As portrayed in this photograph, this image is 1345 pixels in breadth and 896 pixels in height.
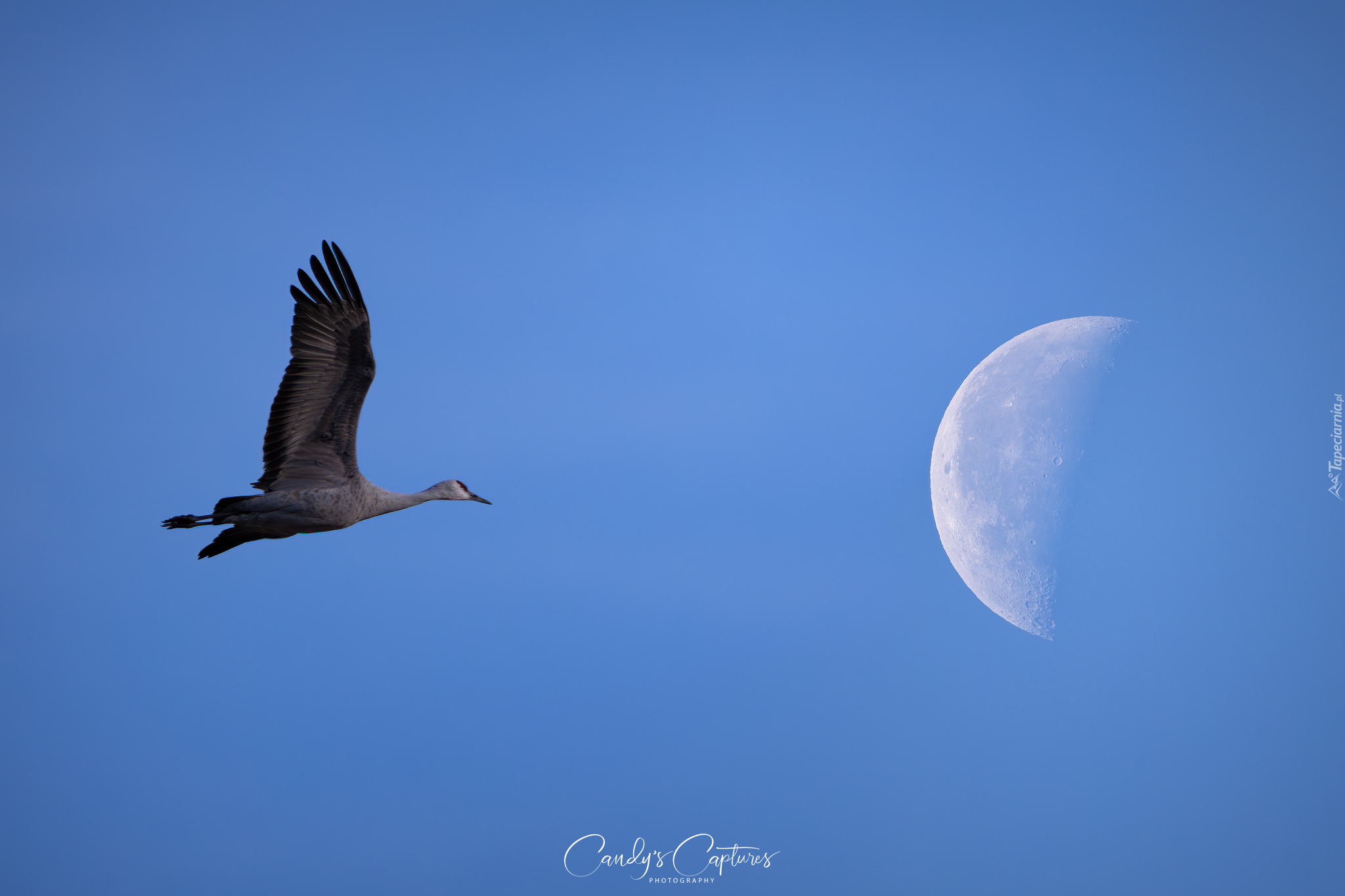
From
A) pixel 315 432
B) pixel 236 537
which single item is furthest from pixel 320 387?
pixel 236 537

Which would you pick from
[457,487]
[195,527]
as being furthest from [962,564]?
[195,527]

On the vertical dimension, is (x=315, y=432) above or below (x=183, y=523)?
above

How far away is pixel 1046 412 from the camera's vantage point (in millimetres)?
14023

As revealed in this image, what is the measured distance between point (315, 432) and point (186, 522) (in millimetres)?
1407

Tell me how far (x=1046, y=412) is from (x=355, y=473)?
8.27m

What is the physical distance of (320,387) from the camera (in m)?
10.7

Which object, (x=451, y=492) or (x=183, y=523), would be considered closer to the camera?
A: (x=183, y=523)

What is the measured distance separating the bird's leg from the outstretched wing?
0.53 m

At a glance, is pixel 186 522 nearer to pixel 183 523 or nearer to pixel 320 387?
pixel 183 523

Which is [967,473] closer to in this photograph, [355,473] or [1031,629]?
[1031,629]

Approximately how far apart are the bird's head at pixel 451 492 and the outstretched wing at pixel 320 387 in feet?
2.91

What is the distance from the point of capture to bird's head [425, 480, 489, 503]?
37.3 feet

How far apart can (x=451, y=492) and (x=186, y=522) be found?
2.46 meters

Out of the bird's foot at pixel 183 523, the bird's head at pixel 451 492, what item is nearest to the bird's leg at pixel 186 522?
the bird's foot at pixel 183 523
